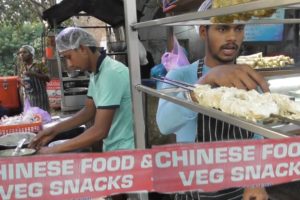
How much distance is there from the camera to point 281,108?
1.02 metres

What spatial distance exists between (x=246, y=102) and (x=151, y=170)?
0.45m

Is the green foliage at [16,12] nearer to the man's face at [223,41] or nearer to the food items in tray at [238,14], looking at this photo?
the man's face at [223,41]

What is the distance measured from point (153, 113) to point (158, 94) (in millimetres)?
1670

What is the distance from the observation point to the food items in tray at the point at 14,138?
201 centimetres

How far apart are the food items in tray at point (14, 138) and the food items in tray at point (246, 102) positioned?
1.31 meters

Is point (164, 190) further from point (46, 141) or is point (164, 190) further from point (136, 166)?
point (46, 141)

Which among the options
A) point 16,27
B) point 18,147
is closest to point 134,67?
point 18,147

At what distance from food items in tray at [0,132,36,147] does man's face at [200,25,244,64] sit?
1280 mm

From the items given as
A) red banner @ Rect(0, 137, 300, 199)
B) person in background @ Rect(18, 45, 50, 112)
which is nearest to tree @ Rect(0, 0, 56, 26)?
person in background @ Rect(18, 45, 50, 112)

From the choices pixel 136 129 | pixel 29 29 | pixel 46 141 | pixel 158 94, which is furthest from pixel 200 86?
pixel 29 29

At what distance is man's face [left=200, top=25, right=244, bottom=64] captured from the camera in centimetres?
145

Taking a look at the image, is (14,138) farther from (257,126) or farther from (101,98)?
(257,126)

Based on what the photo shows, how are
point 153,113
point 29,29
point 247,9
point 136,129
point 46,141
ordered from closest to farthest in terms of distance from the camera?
1. point 247,9
2. point 136,129
3. point 46,141
4. point 153,113
5. point 29,29

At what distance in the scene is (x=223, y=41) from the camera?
1.46 metres
